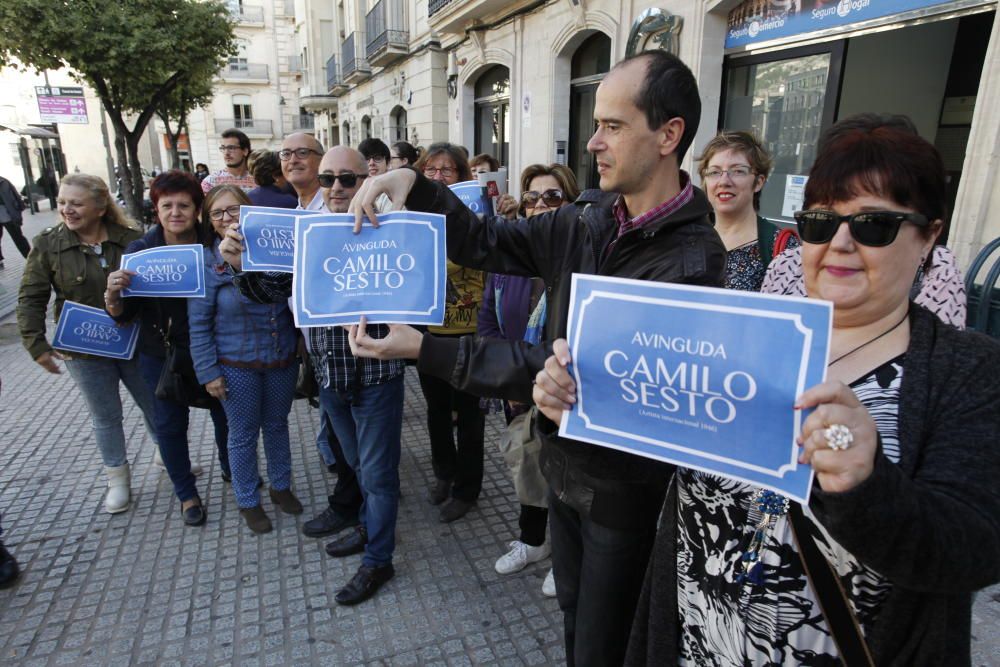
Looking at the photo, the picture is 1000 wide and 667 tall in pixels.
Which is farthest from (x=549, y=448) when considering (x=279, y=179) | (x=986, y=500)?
(x=279, y=179)

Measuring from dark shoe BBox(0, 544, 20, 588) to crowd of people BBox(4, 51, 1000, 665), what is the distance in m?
1.17

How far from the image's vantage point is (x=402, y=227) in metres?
1.88

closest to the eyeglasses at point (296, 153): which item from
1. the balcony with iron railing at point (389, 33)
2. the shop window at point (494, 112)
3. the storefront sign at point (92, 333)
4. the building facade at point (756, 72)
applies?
the storefront sign at point (92, 333)

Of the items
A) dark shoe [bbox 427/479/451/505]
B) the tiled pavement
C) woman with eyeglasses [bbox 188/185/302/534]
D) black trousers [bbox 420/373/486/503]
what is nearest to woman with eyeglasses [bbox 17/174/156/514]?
the tiled pavement

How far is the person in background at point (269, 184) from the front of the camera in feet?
14.3

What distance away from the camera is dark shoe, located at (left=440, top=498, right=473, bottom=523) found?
3.51m

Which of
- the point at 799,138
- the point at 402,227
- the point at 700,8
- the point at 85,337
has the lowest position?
the point at 85,337

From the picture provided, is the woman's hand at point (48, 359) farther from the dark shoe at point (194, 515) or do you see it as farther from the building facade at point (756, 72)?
the building facade at point (756, 72)

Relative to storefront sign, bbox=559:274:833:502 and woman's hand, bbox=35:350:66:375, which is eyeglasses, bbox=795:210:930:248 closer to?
storefront sign, bbox=559:274:833:502

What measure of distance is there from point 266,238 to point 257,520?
1.79 meters

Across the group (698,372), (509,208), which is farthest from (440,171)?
(698,372)

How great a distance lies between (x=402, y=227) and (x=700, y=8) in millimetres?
6179

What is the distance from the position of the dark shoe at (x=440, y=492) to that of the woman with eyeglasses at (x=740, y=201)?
2139mm

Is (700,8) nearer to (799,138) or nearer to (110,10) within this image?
(799,138)
